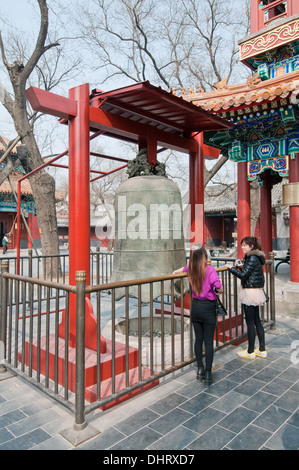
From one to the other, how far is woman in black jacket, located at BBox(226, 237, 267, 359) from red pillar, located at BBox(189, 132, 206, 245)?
3.98ft

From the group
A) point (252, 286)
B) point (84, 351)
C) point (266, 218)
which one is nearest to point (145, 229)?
point (252, 286)

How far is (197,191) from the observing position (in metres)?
5.19

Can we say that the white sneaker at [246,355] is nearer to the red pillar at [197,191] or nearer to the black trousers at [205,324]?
the black trousers at [205,324]

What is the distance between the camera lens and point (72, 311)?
3398mm

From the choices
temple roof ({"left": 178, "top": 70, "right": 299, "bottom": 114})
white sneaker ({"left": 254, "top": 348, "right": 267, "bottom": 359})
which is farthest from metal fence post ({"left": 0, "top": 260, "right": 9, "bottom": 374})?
temple roof ({"left": 178, "top": 70, "right": 299, "bottom": 114})

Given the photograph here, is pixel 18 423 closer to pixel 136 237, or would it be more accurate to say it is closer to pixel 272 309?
pixel 136 237

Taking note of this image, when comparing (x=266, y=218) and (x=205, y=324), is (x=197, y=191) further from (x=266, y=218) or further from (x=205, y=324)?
(x=266, y=218)

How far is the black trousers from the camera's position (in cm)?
323

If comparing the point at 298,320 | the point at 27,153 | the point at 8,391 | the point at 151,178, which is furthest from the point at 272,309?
the point at 27,153

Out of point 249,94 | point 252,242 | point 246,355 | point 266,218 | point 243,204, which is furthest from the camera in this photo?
point 266,218

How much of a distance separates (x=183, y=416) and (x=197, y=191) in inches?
135

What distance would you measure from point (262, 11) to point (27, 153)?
7.38 metres

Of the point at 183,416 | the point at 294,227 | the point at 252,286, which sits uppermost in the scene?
the point at 294,227

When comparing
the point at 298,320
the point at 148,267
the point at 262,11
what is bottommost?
the point at 298,320
